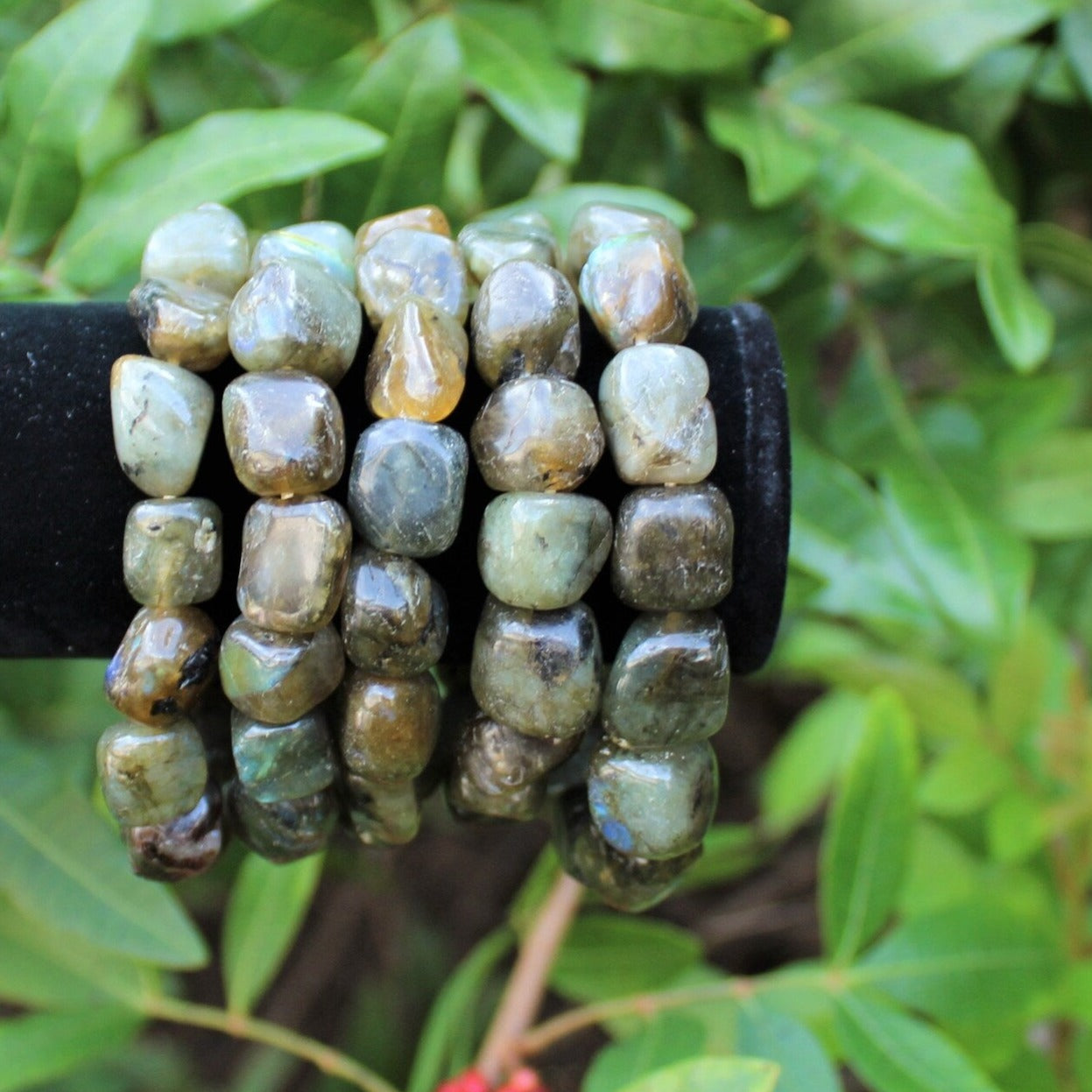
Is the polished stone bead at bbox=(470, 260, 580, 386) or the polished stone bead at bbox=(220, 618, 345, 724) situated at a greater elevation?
the polished stone bead at bbox=(470, 260, 580, 386)

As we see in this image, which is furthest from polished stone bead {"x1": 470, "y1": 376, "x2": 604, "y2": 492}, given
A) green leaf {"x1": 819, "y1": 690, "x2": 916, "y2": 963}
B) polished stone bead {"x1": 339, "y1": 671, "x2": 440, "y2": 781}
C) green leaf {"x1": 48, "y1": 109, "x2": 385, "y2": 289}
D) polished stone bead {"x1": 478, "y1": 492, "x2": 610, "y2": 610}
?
green leaf {"x1": 819, "y1": 690, "x2": 916, "y2": 963}

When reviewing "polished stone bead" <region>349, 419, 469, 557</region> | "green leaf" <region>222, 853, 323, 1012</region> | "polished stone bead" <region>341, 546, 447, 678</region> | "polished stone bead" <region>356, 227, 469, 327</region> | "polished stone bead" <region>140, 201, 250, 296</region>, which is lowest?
"green leaf" <region>222, 853, 323, 1012</region>

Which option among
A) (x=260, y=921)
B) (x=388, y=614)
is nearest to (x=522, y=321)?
(x=388, y=614)

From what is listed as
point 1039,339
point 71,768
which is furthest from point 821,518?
point 71,768

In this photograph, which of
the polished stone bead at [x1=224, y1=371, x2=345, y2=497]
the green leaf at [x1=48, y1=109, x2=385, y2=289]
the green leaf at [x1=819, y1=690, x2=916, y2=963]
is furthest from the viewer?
the green leaf at [x1=819, y1=690, x2=916, y2=963]

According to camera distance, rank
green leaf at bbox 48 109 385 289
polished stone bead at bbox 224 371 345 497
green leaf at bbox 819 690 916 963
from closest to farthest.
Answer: polished stone bead at bbox 224 371 345 497, green leaf at bbox 48 109 385 289, green leaf at bbox 819 690 916 963

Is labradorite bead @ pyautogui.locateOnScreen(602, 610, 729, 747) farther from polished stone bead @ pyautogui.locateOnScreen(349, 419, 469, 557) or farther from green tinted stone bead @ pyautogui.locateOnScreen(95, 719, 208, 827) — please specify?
green tinted stone bead @ pyautogui.locateOnScreen(95, 719, 208, 827)

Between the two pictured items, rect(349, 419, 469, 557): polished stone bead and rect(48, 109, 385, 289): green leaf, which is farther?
rect(48, 109, 385, 289): green leaf

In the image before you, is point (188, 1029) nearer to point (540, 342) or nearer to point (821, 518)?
point (821, 518)
